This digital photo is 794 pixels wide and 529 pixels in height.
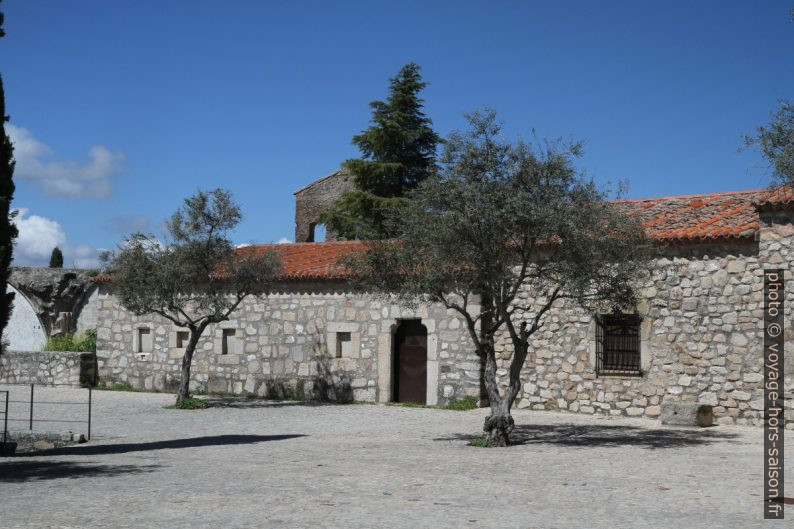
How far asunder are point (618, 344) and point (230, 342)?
10.8 metres

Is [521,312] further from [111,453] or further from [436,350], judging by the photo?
[111,453]

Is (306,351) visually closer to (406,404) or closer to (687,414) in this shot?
(406,404)

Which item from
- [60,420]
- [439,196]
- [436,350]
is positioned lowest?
[60,420]

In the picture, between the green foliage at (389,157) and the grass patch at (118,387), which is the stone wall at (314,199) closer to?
the green foliage at (389,157)

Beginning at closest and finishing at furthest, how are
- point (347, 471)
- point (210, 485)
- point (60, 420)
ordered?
point (210, 485), point (347, 471), point (60, 420)

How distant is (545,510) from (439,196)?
6108 mm

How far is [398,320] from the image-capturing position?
69.8ft

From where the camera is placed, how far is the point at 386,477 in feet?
34.7

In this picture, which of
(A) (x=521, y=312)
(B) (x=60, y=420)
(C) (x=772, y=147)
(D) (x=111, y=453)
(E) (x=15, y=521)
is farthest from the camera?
(A) (x=521, y=312)

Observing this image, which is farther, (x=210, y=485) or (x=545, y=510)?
(x=210, y=485)

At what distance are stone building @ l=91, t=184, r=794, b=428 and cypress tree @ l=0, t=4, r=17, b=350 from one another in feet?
22.2

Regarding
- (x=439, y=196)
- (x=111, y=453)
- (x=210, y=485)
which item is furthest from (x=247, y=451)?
(x=439, y=196)

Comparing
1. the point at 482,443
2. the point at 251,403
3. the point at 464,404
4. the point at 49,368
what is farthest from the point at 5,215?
the point at 49,368

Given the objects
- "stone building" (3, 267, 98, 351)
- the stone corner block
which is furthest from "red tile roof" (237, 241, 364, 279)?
"stone building" (3, 267, 98, 351)
